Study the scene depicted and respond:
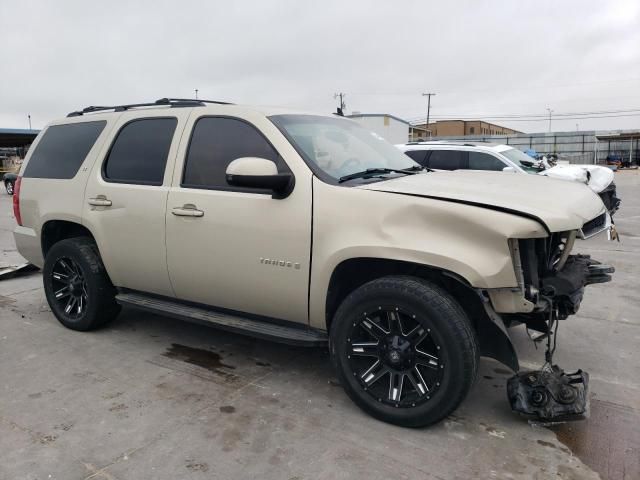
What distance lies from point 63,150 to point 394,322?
A: 3523 millimetres

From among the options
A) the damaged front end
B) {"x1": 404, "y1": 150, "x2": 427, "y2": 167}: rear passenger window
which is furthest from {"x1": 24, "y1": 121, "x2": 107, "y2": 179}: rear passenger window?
{"x1": 404, "y1": 150, "x2": 427, "y2": 167}: rear passenger window

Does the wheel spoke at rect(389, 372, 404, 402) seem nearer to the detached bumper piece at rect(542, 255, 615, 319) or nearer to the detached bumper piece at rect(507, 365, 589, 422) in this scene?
the detached bumper piece at rect(507, 365, 589, 422)

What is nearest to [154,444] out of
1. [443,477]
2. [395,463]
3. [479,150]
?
[395,463]

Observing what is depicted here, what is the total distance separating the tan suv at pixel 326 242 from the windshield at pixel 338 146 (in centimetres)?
2

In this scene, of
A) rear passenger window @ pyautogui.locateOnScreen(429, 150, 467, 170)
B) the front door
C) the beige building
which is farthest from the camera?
the beige building

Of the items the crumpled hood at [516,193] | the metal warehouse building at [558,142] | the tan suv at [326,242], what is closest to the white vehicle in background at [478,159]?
the tan suv at [326,242]

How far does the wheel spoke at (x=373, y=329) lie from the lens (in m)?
3.13

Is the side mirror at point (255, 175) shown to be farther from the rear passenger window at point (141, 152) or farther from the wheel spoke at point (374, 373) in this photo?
the wheel spoke at point (374, 373)

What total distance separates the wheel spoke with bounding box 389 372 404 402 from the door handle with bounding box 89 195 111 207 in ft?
8.76

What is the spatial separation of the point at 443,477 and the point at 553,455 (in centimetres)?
67

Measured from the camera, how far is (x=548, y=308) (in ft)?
10.0

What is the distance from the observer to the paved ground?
2754 millimetres

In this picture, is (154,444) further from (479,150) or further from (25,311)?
(479,150)

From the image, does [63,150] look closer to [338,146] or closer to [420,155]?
[338,146]
